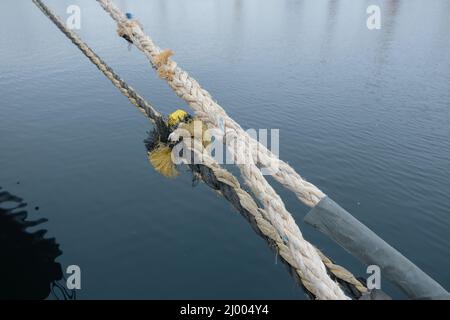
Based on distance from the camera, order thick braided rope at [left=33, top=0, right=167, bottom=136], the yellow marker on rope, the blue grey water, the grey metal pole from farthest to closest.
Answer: the blue grey water < thick braided rope at [left=33, top=0, right=167, bottom=136] < the yellow marker on rope < the grey metal pole

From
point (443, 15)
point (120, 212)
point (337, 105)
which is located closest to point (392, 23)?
point (443, 15)

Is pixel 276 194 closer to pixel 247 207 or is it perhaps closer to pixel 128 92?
pixel 247 207

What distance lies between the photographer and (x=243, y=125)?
3016cm

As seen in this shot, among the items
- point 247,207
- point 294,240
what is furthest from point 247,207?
point 294,240

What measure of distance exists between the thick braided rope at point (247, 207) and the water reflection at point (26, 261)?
48.3 feet

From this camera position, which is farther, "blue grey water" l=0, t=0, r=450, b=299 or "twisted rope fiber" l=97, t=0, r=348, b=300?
"blue grey water" l=0, t=0, r=450, b=299

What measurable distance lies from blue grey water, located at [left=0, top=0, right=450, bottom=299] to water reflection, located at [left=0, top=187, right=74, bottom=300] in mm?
684

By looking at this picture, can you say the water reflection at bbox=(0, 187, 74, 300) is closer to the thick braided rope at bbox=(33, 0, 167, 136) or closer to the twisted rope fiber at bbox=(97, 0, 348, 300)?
the thick braided rope at bbox=(33, 0, 167, 136)

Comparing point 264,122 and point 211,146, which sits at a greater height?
point 264,122

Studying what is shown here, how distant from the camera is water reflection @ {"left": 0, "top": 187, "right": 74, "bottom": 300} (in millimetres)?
14695

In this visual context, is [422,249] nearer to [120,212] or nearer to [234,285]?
[234,285]

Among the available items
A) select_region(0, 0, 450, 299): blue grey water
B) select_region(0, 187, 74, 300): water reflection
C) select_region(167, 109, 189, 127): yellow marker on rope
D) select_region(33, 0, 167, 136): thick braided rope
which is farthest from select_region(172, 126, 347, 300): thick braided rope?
select_region(0, 187, 74, 300): water reflection

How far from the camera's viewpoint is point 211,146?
11.6 ft
